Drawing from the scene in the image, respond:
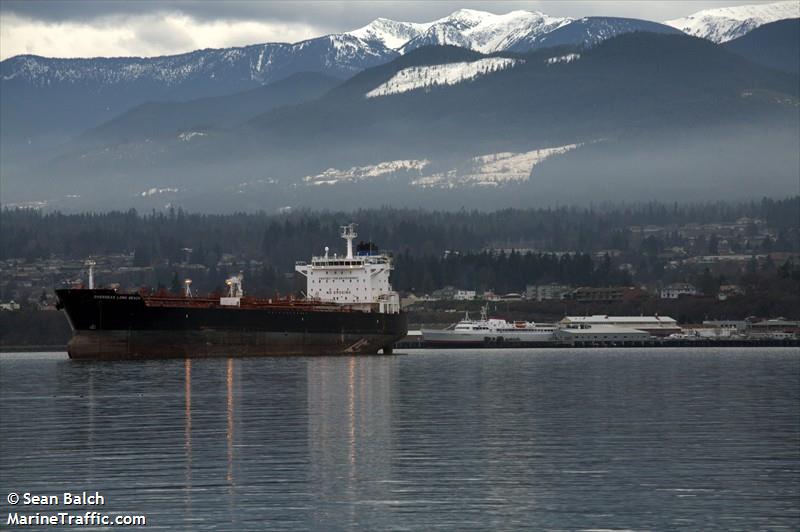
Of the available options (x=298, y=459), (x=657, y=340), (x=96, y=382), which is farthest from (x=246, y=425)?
(x=657, y=340)

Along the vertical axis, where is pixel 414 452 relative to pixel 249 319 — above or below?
below

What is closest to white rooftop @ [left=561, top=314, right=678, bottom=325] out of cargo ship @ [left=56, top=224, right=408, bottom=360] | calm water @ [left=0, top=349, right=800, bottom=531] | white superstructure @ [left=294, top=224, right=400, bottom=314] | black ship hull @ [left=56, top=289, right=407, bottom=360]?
cargo ship @ [left=56, top=224, right=408, bottom=360]

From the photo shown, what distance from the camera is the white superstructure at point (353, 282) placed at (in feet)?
381

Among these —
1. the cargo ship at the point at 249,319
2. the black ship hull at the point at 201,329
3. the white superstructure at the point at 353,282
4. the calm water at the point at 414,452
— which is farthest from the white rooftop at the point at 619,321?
the calm water at the point at 414,452

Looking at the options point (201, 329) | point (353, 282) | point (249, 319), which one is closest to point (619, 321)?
point (353, 282)

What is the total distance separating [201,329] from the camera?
9838 centimetres

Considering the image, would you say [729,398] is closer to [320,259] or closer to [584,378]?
[584,378]

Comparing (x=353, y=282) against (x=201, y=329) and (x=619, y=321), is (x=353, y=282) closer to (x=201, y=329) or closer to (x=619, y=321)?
(x=201, y=329)

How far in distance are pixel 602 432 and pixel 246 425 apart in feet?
36.9

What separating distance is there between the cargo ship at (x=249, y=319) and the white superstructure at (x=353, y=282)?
3.0 inches

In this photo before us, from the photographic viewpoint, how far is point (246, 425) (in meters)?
48.8

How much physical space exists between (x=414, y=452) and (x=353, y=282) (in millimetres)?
75351

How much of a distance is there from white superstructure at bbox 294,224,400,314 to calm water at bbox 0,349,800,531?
43.5 m

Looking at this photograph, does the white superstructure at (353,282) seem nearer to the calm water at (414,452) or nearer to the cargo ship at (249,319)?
the cargo ship at (249,319)
